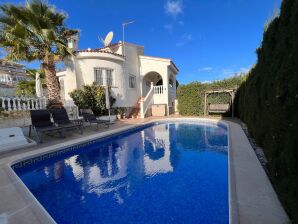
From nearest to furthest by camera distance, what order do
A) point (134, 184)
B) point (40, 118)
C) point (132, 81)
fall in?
1. point (134, 184)
2. point (40, 118)
3. point (132, 81)

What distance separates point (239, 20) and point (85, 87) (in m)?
21.7

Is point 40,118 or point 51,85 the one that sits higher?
point 51,85

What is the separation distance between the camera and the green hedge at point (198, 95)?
A: 18.3 m

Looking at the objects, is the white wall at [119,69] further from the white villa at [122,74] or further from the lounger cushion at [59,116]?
the lounger cushion at [59,116]

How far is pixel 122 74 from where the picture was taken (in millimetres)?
19500

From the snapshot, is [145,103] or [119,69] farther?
[145,103]

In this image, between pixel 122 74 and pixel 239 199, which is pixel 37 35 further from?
pixel 239 199

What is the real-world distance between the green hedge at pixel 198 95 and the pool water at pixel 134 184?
11404mm

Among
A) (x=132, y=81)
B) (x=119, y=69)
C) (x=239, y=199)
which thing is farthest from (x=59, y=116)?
(x=132, y=81)

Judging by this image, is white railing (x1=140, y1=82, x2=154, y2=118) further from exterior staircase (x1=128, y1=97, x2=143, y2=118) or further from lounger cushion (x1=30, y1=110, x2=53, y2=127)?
lounger cushion (x1=30, y1=110, x2=53, y2=127)

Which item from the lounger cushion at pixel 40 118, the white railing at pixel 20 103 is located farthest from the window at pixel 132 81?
the lounger cushion at pixel 40 118

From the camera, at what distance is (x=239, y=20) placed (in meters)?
23.1

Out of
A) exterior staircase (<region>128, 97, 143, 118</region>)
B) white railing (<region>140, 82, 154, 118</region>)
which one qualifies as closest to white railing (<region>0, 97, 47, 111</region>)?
white railing (<region>140, 82, 154, 118</region>)

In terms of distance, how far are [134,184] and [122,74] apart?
15906 millimetres
